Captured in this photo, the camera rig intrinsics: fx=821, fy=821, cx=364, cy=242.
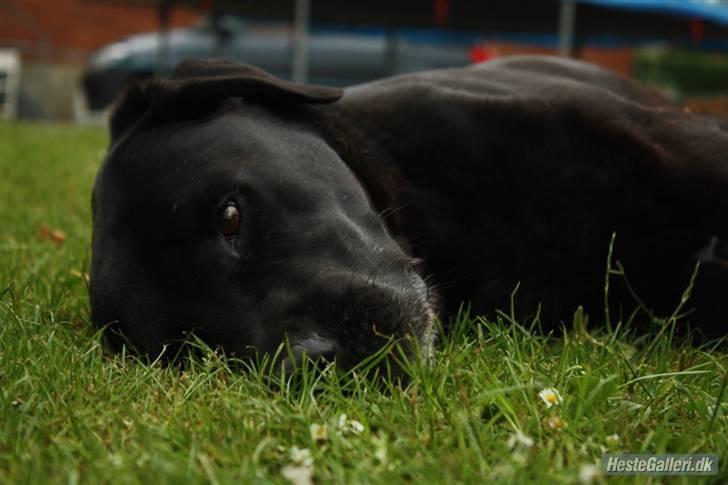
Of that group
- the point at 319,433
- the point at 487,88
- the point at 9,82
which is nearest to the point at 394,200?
the point at 487,88

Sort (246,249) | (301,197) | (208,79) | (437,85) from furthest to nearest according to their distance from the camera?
(437,85)
(208,79)
(301,197)
(246,249)

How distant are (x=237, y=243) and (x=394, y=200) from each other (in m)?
0.64

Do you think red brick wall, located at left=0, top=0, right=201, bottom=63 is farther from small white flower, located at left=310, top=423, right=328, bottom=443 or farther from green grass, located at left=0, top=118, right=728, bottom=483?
small white flower, located at left=310, top=423, right=328, bottom=443

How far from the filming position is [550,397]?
160cm

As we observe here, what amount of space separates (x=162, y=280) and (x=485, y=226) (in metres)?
1.02

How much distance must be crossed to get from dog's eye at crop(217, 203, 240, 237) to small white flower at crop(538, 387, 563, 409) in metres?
0.87

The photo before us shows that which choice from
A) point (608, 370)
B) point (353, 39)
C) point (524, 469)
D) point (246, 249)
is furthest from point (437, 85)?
point (353, 39)

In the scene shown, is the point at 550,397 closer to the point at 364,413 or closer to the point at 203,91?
the point at 364,413

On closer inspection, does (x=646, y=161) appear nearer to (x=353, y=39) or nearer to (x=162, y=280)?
(x=162, y=280)

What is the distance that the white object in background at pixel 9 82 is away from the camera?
16.5m

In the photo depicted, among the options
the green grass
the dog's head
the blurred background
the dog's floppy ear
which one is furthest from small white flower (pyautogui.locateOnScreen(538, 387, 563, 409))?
the blurred background

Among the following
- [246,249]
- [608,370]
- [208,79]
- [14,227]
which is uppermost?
[208,79]

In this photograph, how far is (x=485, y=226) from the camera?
254 cm

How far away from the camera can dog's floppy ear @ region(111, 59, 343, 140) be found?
7.79 ft
